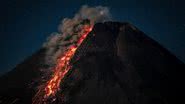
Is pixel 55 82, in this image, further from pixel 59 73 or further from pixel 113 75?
pixel 113 75

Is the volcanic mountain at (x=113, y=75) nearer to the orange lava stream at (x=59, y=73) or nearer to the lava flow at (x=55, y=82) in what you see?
the lava flow at (x=55, y=82)

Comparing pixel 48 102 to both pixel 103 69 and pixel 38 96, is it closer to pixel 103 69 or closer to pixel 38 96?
pixel 38 96

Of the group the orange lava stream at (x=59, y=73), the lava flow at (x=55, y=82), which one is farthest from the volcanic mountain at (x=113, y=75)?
the orange lava stream at (x=59, y=73)

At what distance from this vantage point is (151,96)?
26.7 m

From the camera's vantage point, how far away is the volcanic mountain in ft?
90.1

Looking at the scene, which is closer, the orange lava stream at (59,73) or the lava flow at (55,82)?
the lava flow at (55,82)

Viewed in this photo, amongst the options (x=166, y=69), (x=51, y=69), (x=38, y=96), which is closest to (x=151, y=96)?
(x=166, y=69)

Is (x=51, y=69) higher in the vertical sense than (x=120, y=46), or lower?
lower

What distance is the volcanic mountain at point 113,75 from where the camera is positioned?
2747 cm

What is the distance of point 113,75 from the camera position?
3031 centimetres

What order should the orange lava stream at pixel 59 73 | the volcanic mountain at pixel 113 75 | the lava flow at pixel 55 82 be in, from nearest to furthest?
the volcanic mountain at pixel 113 75 → the lava flow at pixel 55 82 → the orange lava stream at pixel 59 73

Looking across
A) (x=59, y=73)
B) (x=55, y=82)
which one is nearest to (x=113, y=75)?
(x=55, y=82)

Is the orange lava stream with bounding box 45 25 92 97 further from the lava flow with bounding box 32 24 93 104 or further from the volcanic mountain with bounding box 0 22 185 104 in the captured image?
the volcanic mountain with bounding box 0 22 185 104

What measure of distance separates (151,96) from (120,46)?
10.6 meters
